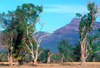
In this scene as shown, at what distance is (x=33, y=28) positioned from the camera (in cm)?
3922

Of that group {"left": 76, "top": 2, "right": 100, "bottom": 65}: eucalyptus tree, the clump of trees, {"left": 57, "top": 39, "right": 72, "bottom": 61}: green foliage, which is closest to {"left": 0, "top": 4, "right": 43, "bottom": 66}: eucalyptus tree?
the clump of trees

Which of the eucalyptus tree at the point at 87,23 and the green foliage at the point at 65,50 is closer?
the eucalyptus tree at the point at 87,23

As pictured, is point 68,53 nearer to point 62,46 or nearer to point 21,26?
point 62,46

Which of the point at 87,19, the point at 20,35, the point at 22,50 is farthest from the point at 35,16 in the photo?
the point at 87,19

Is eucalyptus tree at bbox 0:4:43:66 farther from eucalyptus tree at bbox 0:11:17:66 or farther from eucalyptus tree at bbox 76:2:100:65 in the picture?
eucalyptus tree at bbox 76:2:100:65

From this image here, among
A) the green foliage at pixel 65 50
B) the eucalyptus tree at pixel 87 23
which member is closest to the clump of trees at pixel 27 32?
the eucalyptus tree at pixel 87 23

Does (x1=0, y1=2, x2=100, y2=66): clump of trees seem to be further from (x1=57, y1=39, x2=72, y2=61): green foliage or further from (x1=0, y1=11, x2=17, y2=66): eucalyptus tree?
(x1=57, y1=39, x2=72, y2=61): green foliage

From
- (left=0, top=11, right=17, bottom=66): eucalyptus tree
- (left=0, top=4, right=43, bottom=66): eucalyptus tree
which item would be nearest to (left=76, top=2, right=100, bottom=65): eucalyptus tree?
(left=0, top=4, right=43, bottom=66): eucalyptus tree

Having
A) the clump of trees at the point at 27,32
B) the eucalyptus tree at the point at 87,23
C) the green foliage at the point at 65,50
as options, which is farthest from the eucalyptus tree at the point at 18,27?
the green foliage at the point at 65,50

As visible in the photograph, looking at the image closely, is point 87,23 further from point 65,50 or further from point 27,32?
point 65,50

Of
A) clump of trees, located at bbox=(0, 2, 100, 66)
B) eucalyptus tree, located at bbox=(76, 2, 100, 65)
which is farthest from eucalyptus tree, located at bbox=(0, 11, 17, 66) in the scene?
eucalyptus tree, located at bbox=(76, 2, 100, 65)

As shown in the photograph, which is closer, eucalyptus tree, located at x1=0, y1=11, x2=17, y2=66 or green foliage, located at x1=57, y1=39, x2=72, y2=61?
eucalyptus tree, located at x1=0, y1=11, x2=17, y2=66

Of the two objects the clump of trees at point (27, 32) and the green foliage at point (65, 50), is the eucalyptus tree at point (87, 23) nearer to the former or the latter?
the clump of trees at point (27, 32)

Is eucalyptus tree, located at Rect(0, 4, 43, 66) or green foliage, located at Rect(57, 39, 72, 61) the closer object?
eucalyptus tree, located at Rect(0, 4, 43, 66)
